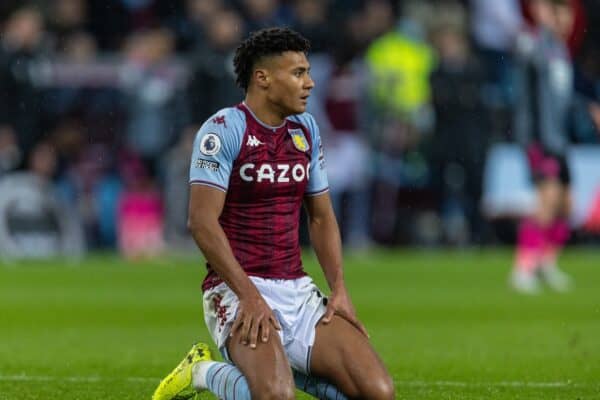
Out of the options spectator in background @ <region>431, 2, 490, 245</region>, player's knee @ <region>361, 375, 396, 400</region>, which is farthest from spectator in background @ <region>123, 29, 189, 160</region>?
player's knee @ <region>361, 375, 396, 400</region>

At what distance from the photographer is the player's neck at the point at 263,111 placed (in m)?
6.88

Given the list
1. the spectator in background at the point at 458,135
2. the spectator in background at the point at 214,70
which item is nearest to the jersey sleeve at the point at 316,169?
the spectator in background at the point at 214,70

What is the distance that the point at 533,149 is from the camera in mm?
15266

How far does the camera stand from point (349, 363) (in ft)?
21.5

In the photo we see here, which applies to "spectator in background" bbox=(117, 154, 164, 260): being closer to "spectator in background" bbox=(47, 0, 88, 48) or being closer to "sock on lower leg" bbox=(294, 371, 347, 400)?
"spectator in background" bbox=(47, 0, 88, 48)

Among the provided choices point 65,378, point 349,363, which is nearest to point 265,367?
Answer: point 349,363

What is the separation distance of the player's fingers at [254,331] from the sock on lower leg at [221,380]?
0.14 metres

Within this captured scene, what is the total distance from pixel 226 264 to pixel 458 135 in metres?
14.1

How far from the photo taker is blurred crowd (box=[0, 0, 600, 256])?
19.4 metres

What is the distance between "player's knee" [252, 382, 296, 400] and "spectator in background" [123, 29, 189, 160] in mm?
13541

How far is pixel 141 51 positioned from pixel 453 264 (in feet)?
16.9

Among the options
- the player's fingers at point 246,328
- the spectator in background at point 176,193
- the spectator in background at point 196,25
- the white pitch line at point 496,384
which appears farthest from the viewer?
the spectator in background at point 196,25

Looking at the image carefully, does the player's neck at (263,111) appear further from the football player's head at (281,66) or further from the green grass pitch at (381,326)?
the green grass pitch at (381,326)

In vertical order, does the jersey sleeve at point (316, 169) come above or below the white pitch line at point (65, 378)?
above
